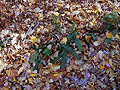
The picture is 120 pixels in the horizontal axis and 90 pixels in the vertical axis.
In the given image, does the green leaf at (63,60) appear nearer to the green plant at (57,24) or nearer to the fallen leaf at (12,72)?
the green plant at (57,24)

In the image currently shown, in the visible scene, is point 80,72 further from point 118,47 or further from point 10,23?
point 10,23

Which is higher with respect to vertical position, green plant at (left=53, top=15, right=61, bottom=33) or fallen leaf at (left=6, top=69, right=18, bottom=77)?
green plant at (left=53, top=15, right=61, bottom=33)

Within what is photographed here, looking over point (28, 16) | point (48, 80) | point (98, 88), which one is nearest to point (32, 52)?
point (48, 80)

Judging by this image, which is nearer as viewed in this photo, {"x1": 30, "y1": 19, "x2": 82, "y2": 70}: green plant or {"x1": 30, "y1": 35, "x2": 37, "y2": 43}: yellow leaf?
{"x1": 30, "y1": 19, "x2": 82, "y2": 70}: green plant

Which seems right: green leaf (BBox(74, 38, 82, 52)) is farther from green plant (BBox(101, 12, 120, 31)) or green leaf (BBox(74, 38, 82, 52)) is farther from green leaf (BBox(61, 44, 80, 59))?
green plant (BBox(101, 12, 120, 31))

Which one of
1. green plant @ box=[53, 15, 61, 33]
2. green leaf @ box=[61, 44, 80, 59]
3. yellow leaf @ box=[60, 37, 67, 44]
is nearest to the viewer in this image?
green leaf @ box=[61, 44, 80, 59]

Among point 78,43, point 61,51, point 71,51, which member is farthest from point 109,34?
point 61,51

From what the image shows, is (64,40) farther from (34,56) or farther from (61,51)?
(34,56)

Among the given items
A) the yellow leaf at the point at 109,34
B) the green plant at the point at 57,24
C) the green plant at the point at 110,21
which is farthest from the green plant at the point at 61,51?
the green plant at the point at 110,21

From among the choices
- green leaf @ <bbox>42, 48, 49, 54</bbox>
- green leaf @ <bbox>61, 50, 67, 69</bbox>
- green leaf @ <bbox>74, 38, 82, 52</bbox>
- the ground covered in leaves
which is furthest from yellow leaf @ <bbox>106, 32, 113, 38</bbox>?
green leaf @ <bbox>42, 48, 49, 54</bbox>
